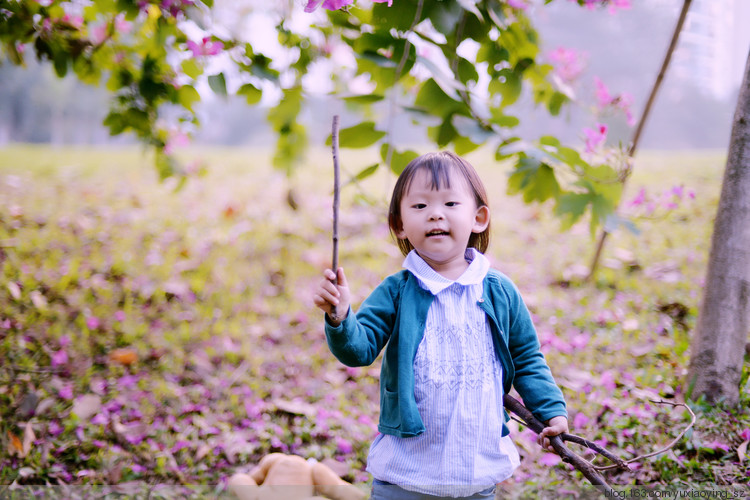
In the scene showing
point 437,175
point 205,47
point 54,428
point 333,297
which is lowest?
point 54,428

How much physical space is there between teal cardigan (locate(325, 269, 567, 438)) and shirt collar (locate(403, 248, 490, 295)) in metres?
0.03

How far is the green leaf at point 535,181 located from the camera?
2.00 meters

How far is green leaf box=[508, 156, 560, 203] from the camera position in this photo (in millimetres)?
1995

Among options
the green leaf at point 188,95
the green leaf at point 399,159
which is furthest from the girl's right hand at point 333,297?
the green leaf at point 188,95

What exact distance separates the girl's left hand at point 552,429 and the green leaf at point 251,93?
1.81m

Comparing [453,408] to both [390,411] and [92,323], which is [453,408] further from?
[92,323]

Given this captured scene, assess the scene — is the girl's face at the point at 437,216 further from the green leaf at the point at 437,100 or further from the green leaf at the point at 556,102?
the green leaf at the point at 556,102

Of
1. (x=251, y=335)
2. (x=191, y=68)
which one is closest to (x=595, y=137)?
(x=191, y=68)

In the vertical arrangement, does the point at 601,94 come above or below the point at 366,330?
above

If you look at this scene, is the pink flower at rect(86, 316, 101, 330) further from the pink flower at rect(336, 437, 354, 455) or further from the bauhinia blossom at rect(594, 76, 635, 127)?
the bauhinia blossom at rect(594, 76, 635, 127)

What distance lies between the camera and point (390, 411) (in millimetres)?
1313

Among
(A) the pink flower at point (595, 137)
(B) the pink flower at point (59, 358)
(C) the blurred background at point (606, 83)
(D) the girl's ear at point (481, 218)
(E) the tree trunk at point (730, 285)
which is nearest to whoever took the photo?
(D) the girl's ear at point (481, 218)

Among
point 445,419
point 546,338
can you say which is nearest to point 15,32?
point 445,419

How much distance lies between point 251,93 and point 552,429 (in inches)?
72.1
